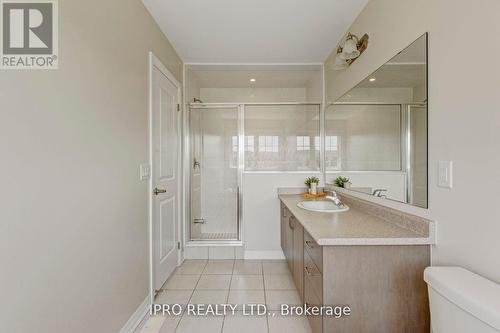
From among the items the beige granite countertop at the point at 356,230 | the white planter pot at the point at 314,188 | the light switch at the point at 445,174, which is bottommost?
the beige granite countertop at the point at 356,230

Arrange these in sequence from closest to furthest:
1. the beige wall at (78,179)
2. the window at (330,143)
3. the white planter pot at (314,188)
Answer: the beige wall at (78,179) → the window at (330,143) → the white planter pot at (314,188)

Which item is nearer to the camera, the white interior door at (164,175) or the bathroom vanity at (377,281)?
the bathroom vanity at (377,281)

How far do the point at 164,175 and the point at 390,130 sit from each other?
198cm

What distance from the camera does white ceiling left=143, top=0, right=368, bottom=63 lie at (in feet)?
6.48

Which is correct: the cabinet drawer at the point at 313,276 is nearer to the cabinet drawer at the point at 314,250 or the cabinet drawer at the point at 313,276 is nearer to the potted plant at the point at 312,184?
the cabinet drawer at the point at 314,250

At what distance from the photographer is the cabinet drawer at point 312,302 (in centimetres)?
134

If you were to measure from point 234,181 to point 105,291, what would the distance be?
1954mm

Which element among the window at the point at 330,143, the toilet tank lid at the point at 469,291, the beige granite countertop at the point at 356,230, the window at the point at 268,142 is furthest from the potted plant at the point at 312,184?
the toilet tank lid at the point at 469,291

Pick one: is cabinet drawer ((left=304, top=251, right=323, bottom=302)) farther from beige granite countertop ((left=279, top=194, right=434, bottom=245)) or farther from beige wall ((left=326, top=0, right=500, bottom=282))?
beige wall ((left=326, top=0, right=500, bottom=282))

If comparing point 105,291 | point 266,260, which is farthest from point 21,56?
point 266,260

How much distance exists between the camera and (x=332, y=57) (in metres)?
2.79

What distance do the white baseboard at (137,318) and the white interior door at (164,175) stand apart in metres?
0.21

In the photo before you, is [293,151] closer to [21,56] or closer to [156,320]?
[156,320]

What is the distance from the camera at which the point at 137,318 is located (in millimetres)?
1869
